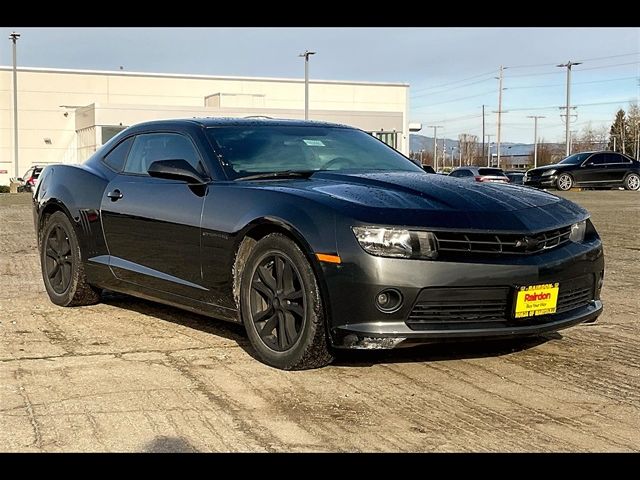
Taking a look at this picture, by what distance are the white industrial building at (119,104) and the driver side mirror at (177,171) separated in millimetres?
51192

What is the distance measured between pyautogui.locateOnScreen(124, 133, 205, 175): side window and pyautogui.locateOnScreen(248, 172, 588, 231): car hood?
81 centimetres

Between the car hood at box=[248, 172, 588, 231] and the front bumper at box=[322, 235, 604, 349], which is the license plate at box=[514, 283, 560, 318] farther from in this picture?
the car hood at box=[248, 172, 588, 231]

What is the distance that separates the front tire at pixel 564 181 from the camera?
94.0ft

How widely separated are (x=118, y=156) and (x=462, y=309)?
320cm

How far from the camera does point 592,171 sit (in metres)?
29.1

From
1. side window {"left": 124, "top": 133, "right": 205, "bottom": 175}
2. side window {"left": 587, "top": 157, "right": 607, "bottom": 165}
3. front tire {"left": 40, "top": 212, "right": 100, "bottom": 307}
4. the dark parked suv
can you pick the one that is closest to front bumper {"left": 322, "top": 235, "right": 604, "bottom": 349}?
side window {"left": 124, "top": 133, "right": 205, "bottom": 175}

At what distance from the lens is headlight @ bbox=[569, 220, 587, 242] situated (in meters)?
4.67

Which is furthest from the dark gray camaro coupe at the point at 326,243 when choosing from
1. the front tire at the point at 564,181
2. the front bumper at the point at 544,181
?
the front tire at the point at 564,181

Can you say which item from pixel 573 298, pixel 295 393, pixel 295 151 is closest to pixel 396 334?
pixel 295 393

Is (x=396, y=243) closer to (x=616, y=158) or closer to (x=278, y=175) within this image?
(x=278, y=175)

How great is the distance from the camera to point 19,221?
16234 mm

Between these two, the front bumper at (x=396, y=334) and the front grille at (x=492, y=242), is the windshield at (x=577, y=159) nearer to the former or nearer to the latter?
the front grille at (x=492, y=242)
